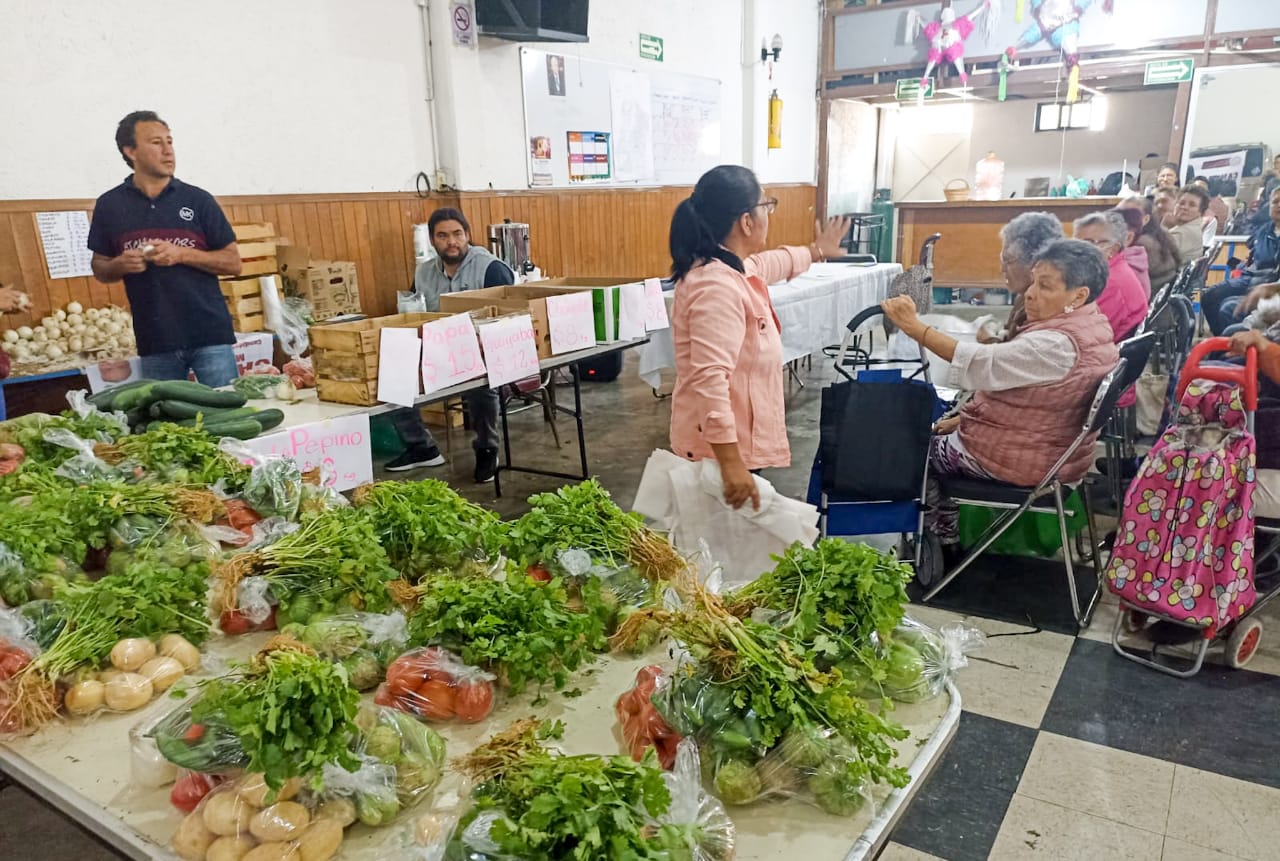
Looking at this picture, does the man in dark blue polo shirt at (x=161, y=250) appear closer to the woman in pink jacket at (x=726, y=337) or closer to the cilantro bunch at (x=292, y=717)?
the woman in pink jacket at (x=726, y=337)

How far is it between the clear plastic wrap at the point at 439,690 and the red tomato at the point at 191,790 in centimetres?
25

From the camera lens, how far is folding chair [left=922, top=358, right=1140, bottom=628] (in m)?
2.72

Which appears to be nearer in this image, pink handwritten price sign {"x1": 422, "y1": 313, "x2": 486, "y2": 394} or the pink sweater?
the pink sweater

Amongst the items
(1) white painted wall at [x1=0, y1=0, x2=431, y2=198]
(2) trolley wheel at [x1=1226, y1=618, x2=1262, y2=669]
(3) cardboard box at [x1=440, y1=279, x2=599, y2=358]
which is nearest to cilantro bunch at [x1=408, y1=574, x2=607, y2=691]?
(3) cardboard box at [x1=440, y1=279, x2=599, y2=358]

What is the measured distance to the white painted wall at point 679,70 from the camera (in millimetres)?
6258

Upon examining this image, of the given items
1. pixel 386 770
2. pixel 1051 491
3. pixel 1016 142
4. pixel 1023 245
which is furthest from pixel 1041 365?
pixel 1016 142

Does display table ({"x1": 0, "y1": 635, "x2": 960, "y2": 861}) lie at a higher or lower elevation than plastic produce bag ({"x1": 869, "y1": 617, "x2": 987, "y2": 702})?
lower

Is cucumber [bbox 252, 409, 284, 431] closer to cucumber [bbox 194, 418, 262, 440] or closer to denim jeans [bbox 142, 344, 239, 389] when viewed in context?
cucumber [bbox 194, 418, 262, 440]

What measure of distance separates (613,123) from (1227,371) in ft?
19.9

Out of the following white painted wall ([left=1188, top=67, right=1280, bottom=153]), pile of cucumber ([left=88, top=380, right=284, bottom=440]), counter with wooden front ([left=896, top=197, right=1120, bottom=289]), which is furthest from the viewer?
white painted wall ([left=1188, top=67, right=1280, bottom=153])

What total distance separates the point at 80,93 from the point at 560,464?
10.2ft

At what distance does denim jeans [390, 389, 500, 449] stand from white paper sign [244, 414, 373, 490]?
1.70m

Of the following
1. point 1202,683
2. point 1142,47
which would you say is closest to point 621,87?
point 1142,47

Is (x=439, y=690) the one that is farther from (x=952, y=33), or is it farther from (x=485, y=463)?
(x=952, y=33)
